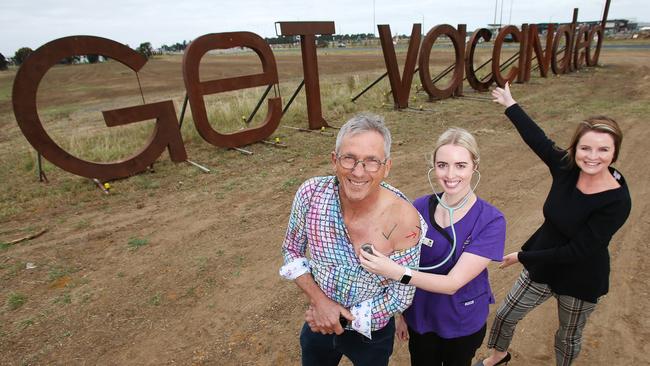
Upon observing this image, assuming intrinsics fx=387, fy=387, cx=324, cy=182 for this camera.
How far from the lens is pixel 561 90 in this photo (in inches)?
499


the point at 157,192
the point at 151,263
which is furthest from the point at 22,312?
the point at 157,192

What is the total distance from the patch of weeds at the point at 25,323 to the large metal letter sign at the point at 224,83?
4.29 metres

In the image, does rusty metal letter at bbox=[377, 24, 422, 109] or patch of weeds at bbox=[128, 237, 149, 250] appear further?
rusty metal letter at bbox=[377, 24, 422, 109]

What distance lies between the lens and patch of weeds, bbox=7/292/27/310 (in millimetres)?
3332

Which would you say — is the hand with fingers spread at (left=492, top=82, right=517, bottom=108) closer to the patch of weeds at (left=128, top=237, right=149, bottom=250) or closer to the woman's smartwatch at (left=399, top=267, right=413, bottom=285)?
the woman's smartwatch at (left=399, top=267, right=413, bottom=285)

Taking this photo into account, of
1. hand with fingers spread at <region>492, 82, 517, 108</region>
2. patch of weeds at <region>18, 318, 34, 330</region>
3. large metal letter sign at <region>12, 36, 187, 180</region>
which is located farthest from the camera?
large metal letter sign at <region>12, 36, 187, 180</region>

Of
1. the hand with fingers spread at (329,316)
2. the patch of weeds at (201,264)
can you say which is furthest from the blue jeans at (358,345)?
the patch of weeds at (201,264)

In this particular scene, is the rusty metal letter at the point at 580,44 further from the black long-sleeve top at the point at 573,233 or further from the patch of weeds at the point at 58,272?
the patch of weeds at the point at 58,272

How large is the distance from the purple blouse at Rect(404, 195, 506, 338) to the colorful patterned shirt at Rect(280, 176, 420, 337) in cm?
14

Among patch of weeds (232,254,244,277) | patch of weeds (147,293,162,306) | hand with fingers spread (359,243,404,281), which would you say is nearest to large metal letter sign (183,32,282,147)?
patch of weeds (232,254,244,277)

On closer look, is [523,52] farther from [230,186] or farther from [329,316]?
[329,316]

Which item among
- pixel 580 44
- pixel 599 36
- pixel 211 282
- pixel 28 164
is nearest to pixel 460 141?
pixel 211 282

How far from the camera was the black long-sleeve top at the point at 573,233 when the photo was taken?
184 cm

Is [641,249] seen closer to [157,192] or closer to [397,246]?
[397,246]
